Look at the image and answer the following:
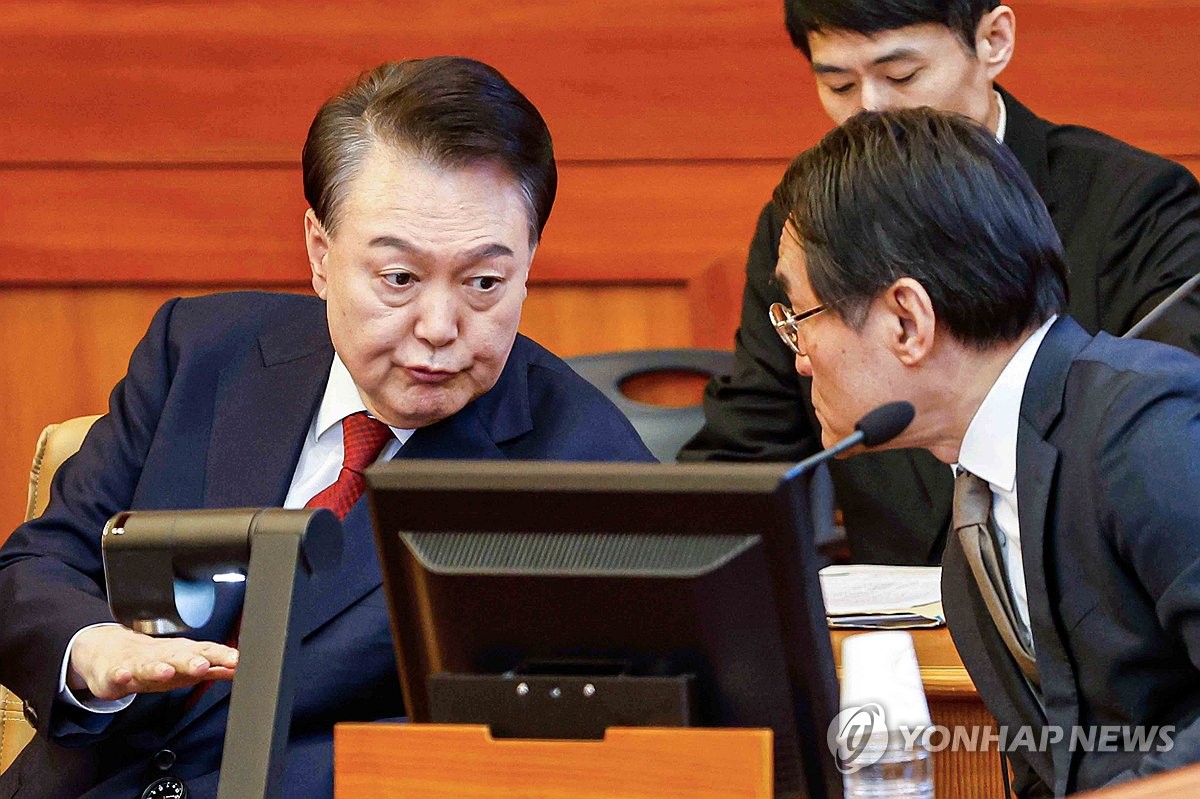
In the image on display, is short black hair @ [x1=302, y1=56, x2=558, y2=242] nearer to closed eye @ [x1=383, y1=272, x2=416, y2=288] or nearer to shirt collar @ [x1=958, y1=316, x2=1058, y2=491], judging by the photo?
closed eye @ [x1=383, y1=272, x2=416, y2=288]

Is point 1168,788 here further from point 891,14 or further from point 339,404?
point 891,14

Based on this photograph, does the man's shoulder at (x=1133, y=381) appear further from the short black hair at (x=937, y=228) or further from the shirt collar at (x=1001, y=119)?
the shirt collar at (x=1001, y=119)

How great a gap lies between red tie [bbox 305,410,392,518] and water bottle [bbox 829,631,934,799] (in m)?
0.65

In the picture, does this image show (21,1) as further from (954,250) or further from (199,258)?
→ (954,250)

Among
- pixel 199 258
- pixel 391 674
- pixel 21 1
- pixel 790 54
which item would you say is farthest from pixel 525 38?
pixel 391 674

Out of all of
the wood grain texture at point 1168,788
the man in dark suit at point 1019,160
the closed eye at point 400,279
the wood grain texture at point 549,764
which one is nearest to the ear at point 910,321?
the closed eye at point 400,279

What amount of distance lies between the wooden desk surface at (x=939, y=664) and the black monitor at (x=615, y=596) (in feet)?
1.87

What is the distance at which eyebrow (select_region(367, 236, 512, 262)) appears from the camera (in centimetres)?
180

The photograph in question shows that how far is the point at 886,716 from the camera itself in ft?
4.47

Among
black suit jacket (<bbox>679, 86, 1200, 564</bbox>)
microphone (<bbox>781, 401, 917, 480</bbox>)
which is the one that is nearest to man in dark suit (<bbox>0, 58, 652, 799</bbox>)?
microphone (<bbox>781, 401, 917, 480</bbox>)

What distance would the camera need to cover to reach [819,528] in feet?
7.93

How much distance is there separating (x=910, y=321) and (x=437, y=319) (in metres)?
0.51

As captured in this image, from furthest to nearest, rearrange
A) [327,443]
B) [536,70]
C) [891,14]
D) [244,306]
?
[536,70]
[891,14]
[244,306]
[327,443]

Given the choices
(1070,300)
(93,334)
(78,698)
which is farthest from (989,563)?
(93,334)
